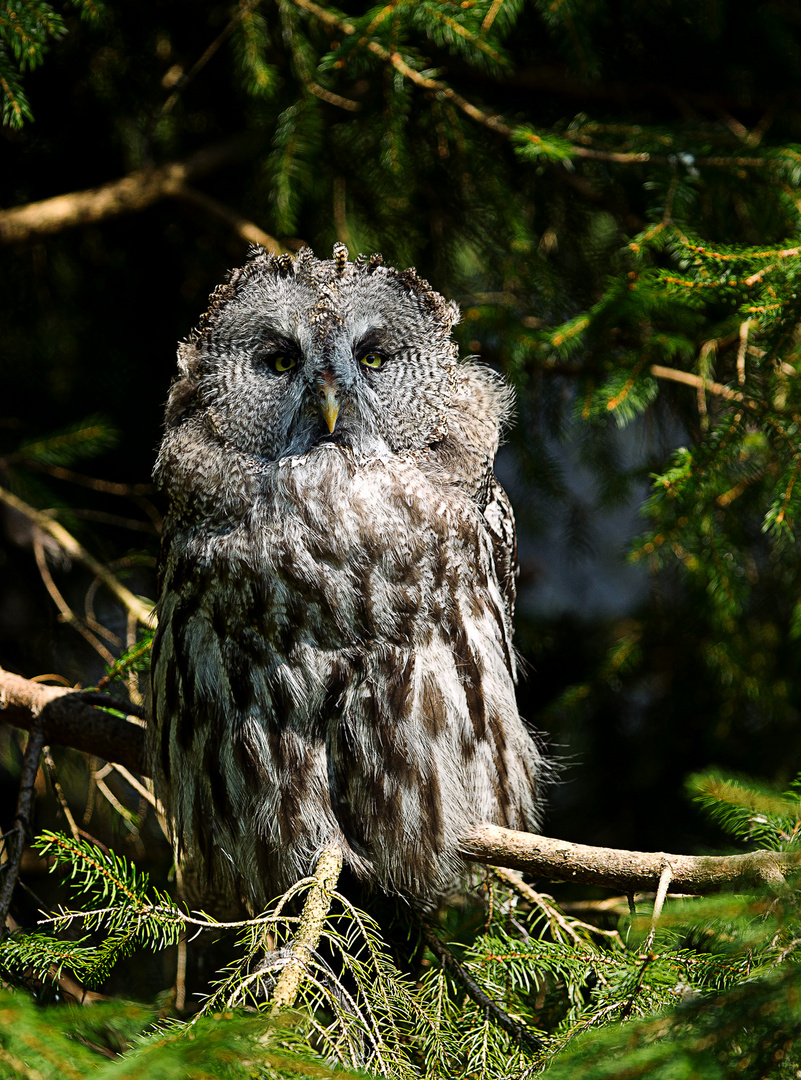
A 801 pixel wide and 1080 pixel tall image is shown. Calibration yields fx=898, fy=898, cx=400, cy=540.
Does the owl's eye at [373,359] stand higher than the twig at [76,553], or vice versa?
the owl's eye at [373,359]

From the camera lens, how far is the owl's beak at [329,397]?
2113mm

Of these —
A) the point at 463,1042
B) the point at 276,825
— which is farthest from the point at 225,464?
the point at 463,1042

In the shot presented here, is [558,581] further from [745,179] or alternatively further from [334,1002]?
[334,1002]

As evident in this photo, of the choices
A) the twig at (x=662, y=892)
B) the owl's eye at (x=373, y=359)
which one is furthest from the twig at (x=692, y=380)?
the twig at (x=662, y=892)

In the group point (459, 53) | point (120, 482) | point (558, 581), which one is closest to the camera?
point (459, 53)

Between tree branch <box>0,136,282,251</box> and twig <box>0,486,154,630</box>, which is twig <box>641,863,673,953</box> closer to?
twig <box>0,486,154,630</box>

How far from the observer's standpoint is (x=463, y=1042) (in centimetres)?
187

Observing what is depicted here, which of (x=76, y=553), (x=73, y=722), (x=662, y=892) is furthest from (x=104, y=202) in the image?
(x=662, y=892)

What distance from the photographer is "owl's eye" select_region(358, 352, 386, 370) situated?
229 cm

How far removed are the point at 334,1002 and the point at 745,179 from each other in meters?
2.58

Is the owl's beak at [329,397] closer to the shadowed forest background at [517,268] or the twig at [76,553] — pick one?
the shadowed forest background at [517,268]

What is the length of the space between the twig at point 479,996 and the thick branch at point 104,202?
277 cm

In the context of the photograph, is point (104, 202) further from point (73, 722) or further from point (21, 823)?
point (21, 823)

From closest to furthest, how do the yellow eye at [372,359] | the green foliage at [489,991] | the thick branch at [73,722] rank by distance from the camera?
the green foliage at [489,991] → the yellow eye at [372,359] → the thick branch at [73,722]
